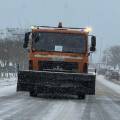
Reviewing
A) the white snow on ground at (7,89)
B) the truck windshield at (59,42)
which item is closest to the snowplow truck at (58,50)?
the truck windshield at (59,42)

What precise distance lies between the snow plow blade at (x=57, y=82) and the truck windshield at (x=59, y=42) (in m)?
1.67

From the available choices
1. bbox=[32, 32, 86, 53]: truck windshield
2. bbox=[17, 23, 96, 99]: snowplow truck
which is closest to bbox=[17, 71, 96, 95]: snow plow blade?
bbox=[17, 23, 96, 99]: snowplow truck

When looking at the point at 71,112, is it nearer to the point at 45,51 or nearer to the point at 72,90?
the point at 72,90

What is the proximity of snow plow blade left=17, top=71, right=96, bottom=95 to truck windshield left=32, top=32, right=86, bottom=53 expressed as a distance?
1666 mm

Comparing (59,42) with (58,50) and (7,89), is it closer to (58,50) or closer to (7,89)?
(58,50)

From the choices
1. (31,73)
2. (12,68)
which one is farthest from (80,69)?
(12,68)

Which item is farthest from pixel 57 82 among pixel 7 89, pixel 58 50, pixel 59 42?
pixel 7 89

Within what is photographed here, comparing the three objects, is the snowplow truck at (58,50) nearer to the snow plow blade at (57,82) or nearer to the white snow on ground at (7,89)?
the snow plow blade at (57,82)

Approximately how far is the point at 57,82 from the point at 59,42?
2.20m

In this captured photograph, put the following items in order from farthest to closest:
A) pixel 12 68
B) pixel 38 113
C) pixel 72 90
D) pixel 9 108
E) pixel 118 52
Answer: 1. pixel 118 52
2. pixel 12 68
3. pixel 72 90
4. pixel 9 108
5. pixel 38 113

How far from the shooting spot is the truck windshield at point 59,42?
87.2 feet

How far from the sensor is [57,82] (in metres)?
25.4

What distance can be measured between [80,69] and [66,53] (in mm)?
996

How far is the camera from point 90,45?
26.4 metres
